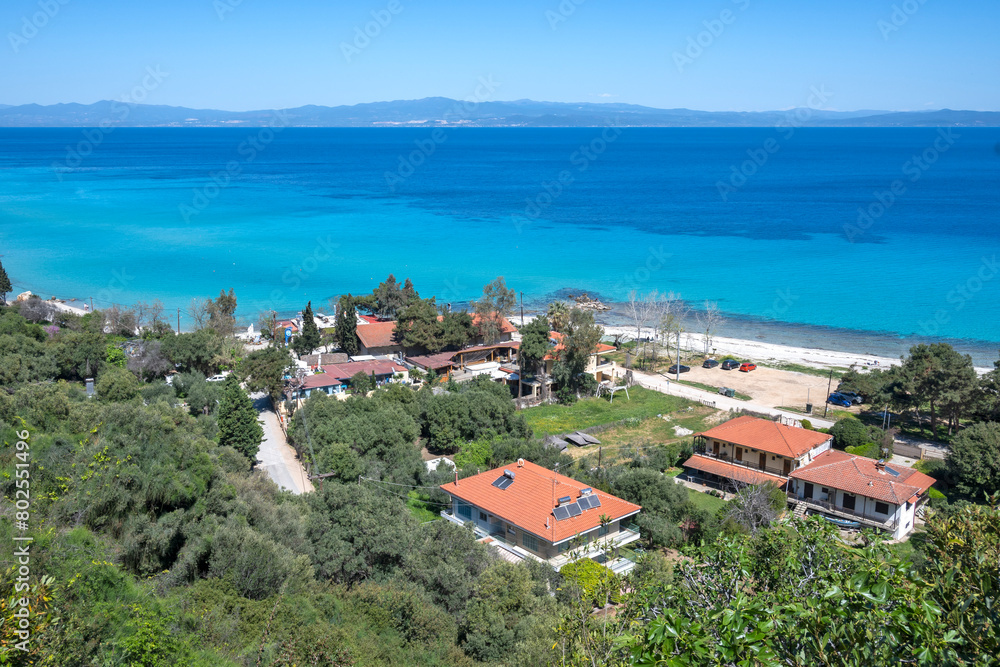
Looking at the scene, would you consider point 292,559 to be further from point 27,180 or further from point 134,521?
point 27,180

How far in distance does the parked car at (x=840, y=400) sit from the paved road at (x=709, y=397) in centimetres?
260

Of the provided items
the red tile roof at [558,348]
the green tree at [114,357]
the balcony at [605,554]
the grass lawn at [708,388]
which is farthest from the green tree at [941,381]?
the green tree at [114,357]

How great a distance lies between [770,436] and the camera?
23109mm

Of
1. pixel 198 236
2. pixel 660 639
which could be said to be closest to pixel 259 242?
pixel 198 236

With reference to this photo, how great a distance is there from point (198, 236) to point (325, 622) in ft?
219

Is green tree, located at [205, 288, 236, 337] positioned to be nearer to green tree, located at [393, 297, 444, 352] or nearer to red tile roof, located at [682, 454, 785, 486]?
green tree, located at [393, 297, 444, 352]

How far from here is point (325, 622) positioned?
10.3 meters

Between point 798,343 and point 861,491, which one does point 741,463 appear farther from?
point 798,343

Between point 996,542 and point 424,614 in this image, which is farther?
point 424,614

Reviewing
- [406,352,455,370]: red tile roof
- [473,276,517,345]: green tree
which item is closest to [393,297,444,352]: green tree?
[406,352,455,370]: red tile roof

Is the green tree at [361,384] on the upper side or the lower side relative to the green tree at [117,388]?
lower

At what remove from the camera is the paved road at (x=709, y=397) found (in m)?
27.4

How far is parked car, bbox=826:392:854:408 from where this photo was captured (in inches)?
1158

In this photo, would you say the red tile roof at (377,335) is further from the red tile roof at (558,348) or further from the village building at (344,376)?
the red tile roof at (558,348)
